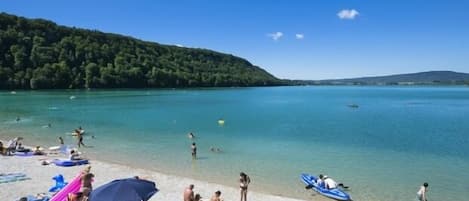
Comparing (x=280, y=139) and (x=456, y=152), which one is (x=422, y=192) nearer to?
(x=456, y=152)

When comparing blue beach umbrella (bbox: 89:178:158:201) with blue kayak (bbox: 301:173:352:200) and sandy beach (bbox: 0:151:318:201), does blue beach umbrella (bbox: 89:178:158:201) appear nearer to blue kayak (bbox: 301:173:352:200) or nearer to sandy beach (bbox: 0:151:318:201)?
sandy beach (bbox: 0:151:318:201)

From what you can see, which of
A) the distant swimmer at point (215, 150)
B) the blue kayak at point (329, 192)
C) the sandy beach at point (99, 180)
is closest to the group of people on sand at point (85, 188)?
the sandy beach at point (99, 180)

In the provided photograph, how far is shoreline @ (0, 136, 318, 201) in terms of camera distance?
17.5m

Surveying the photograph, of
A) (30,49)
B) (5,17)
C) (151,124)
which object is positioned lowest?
(151,124)

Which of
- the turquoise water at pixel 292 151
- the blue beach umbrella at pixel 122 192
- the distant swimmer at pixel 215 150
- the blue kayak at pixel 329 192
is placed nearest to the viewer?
the blue beach umbrella at pixel 122 192

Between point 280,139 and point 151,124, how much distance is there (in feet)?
59.8

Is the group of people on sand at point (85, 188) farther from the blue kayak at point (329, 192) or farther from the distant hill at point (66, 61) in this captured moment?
the distant hill at point (66, 61)

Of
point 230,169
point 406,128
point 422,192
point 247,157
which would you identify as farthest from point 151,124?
point 422,192

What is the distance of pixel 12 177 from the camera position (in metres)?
19.6

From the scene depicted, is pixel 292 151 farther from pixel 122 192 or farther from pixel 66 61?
pixel 66 61

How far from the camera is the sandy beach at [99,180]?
17.4 meters

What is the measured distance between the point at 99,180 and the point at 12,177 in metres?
4.08

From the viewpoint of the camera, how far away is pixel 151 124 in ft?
163

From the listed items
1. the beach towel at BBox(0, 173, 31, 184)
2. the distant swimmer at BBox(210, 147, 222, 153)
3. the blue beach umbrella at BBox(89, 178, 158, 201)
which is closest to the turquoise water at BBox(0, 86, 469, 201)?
the distant swimmer at BBox(210, 147, 222, 153)
